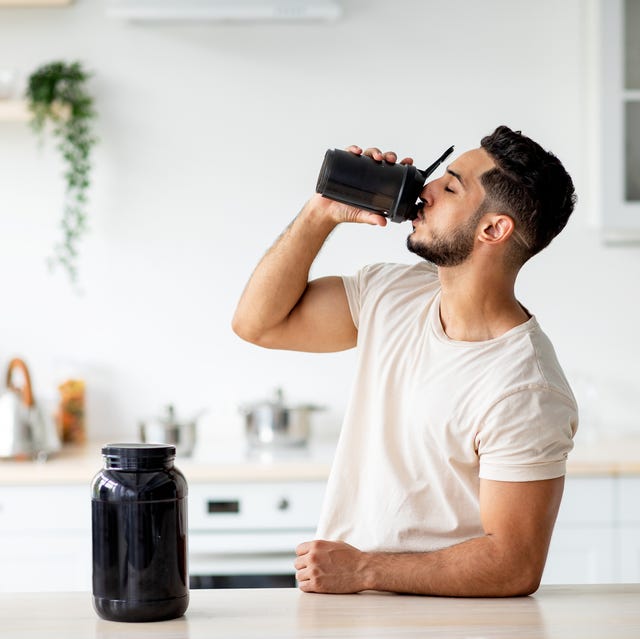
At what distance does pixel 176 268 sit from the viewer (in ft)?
11.0

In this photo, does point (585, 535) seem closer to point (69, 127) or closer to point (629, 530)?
point (629, 530)

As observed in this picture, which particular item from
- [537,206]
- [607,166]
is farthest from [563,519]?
[537,206]

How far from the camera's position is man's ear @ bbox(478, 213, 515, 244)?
1.74 metres

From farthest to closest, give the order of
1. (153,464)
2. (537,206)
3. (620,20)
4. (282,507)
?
(620,20) < (282,507) < (537,206) < (153,464)

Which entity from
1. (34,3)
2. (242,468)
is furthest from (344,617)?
(34,3)

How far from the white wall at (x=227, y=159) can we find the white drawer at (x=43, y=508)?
2.02 ft

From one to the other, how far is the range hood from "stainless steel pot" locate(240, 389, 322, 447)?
1147mm

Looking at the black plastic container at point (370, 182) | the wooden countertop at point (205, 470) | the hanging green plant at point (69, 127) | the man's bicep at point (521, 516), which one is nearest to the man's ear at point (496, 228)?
the black plastic container at point (370, 182)

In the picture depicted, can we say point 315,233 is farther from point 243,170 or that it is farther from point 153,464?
point 243,170

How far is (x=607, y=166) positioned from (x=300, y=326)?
1.58 metres

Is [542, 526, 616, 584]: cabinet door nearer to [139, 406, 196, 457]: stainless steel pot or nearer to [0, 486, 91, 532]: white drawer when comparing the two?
[139, 406, 196, 457]: stainless steel pot

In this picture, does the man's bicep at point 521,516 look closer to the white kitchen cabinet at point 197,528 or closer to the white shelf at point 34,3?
the white kitchen cabinet at point 197,528

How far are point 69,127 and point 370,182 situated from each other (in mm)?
1842

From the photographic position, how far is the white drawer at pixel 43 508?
8.98ft
